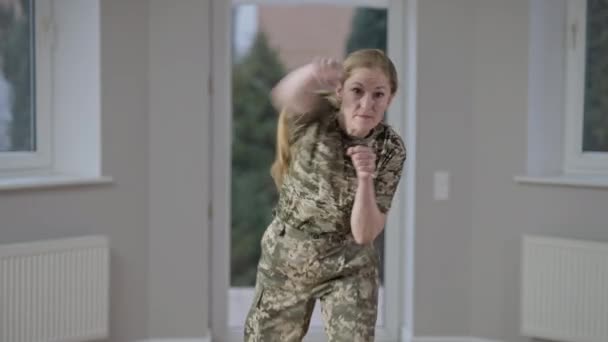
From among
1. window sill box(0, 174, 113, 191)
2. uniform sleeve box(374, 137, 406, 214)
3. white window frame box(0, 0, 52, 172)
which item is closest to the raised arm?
uniform sleeve box(374, 137, 406, 214)

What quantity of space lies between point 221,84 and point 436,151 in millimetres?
1026

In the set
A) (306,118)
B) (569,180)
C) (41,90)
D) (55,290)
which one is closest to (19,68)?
(41,90)

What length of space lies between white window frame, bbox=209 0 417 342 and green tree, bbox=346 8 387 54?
4.3 inches

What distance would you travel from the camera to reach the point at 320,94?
82.3 inches

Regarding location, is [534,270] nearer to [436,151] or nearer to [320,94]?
[436,151]

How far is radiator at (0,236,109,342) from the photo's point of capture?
3305 mm

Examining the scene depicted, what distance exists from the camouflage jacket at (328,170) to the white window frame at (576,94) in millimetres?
1942

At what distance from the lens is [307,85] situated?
206 centimetres

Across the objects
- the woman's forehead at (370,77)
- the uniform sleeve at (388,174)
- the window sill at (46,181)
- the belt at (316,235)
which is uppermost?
the woman's forehead at (370,77)

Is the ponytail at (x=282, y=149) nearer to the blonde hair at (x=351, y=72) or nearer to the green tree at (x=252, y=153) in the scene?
the blonde hair at (x=351, y=72)

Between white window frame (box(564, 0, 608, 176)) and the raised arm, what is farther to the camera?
white window frame (box(564, 0, 608, 176))

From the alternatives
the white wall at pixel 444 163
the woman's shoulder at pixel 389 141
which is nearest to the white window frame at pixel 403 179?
the white wall at pixel 444 163

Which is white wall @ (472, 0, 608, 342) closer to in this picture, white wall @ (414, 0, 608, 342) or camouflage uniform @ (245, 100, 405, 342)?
white wall @ (414, 0, 608, 342)

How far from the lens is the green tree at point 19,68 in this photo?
143 inches
